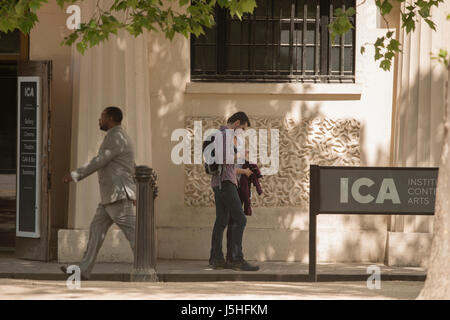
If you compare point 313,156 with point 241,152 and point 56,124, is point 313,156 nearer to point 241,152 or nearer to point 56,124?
point 241,152

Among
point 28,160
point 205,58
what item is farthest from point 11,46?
point 205,58

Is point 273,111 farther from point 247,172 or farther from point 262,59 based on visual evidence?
point 247,172

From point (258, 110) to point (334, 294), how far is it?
5469 mm

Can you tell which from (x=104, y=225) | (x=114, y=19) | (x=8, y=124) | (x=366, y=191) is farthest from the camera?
(x=8, y=124)

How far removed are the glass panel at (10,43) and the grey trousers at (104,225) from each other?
14.0 feet

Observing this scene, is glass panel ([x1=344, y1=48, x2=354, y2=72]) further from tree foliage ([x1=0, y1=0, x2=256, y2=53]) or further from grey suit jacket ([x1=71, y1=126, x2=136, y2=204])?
grey suit jacket ([x1=71, y1=126, x2=136, y2=204])

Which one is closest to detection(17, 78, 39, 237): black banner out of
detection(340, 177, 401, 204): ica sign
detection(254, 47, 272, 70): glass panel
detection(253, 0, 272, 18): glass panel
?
detection(254, 47, 272, 70): glass panel

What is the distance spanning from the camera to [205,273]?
12.6 meters

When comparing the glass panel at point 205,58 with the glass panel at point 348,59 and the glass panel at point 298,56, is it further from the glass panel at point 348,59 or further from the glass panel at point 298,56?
the glass panel at point 348,59

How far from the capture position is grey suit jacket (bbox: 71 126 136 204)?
11.0 meters

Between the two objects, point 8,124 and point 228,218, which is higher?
point 8,124

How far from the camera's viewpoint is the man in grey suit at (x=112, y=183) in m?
11.1

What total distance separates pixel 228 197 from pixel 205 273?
0.95 meters

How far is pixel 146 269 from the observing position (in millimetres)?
11109
